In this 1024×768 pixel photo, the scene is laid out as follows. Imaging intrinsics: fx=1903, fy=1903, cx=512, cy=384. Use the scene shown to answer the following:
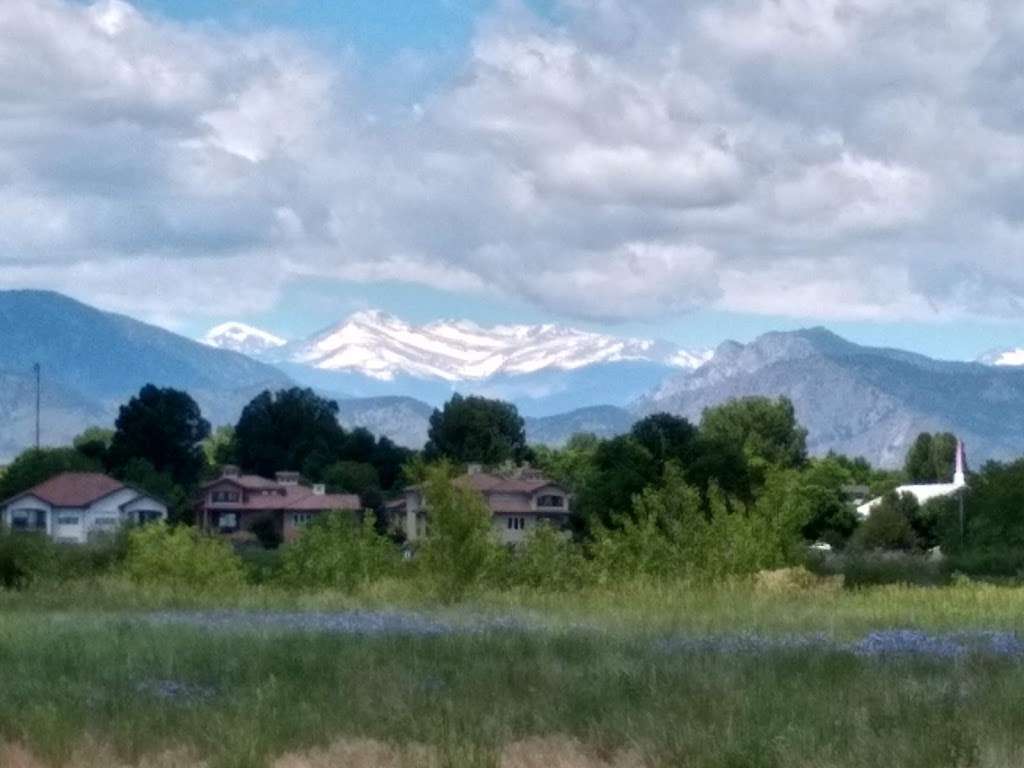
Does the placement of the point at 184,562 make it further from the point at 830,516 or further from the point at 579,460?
the point at 579,460

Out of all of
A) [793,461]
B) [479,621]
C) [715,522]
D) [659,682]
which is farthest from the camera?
[793,461]

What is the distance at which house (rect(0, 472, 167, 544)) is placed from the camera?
10606 centimetres

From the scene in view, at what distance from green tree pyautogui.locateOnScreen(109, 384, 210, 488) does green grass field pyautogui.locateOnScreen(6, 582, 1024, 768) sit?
105 m

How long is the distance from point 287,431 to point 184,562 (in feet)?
347

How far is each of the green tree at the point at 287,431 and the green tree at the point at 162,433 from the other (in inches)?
465

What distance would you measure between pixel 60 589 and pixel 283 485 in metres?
91.6

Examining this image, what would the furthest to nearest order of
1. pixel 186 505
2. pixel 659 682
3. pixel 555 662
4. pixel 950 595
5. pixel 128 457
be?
pixel 128 457, pixel 186 505, pixel 950 595, pixel 555 662, pixel 659 682

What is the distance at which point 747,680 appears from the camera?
15688mm

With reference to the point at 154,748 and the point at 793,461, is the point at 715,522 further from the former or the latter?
the point at 793,461

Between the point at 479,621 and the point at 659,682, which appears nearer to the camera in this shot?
the point at 659,682

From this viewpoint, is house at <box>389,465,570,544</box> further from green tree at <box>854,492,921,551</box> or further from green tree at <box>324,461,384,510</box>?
green tree at <box>854,492,921,551</box>

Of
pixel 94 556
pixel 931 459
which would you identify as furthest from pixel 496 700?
pixel 931 459

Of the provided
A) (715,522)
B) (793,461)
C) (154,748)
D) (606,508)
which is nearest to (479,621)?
(154,748)

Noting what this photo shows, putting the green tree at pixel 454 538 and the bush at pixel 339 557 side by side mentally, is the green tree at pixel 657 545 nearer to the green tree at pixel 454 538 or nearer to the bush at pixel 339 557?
the green tree at pixel 454 538
